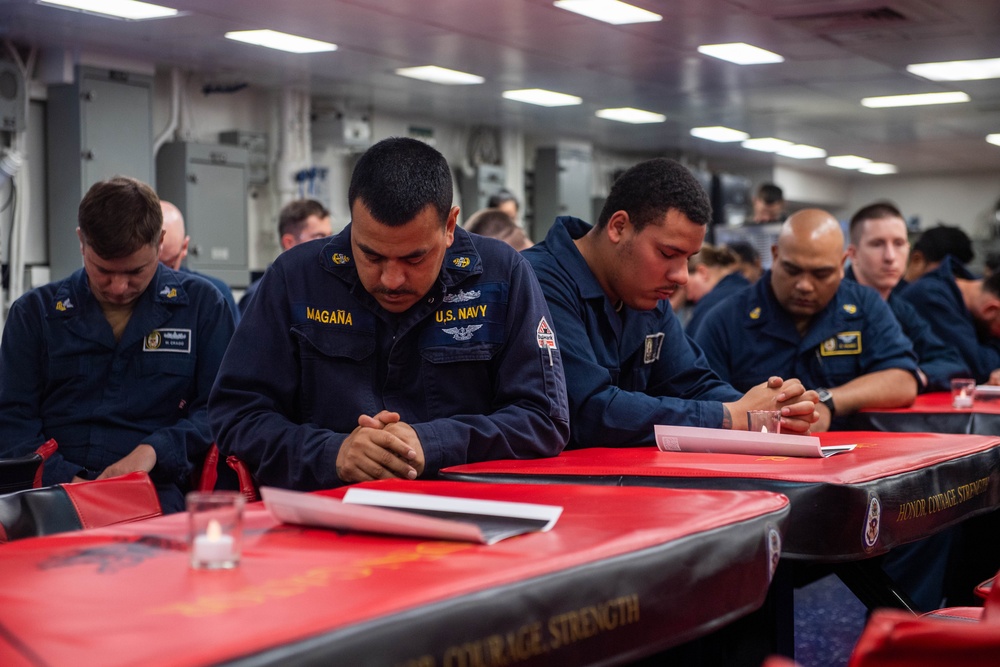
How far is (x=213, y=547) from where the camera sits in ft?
4.17

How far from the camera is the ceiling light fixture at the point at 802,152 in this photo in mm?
13391

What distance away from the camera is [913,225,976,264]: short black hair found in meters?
5.69

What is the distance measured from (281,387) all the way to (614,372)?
89cm

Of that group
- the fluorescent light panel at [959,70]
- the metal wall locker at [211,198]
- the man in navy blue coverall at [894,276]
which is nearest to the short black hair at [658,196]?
the man in navy blue coverall at [894,276]

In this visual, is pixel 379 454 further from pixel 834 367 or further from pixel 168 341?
pixel 834 367

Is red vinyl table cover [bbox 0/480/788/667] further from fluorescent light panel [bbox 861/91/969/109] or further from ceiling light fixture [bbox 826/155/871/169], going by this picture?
ceiling light fixture [bbox 826/155/871/169]

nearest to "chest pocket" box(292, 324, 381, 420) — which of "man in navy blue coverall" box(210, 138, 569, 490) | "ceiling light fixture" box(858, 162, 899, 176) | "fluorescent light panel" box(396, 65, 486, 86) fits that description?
"man in navy blue coverall" box(210, 138, 569, 490)

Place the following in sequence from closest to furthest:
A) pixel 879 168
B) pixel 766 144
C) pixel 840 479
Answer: pixel 840 479 < pixel 766 144 < pixel 879 168

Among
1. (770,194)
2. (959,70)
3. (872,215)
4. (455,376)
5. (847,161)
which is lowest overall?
(455,376)

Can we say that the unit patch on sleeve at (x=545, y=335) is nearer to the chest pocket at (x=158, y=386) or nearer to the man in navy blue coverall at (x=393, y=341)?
the man in navy blue coverall at (x=393, y=341)

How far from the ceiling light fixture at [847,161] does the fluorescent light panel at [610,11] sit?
8203 mm

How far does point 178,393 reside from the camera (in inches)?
130

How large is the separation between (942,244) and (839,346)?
2.11 metres

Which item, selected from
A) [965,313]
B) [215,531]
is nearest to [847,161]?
[965,313]
